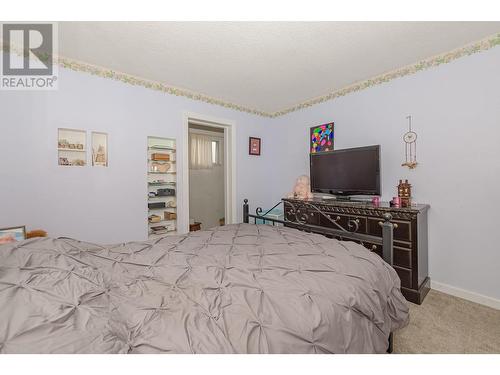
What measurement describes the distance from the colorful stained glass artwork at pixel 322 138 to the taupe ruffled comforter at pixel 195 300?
2232mm

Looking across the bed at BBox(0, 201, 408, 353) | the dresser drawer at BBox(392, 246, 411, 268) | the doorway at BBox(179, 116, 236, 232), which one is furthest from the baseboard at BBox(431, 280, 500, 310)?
the doorway at BBox(179, 116, 236, 232)

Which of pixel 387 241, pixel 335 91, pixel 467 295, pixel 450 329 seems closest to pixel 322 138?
pixel 335 91

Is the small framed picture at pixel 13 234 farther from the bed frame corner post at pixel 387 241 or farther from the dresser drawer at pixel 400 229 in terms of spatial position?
the dresser drawer at pixel 400 229

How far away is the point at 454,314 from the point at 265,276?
2139mm

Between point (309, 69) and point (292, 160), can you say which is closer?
point (309, 69)

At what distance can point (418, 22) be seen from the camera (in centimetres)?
191

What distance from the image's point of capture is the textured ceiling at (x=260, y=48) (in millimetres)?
1946

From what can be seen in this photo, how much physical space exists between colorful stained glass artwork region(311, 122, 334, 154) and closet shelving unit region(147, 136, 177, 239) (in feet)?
7.26

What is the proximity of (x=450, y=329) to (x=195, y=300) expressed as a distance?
2.19m

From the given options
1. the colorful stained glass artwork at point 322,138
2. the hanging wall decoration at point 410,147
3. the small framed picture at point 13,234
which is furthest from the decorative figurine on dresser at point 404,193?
the small framed picture at point 13,234
